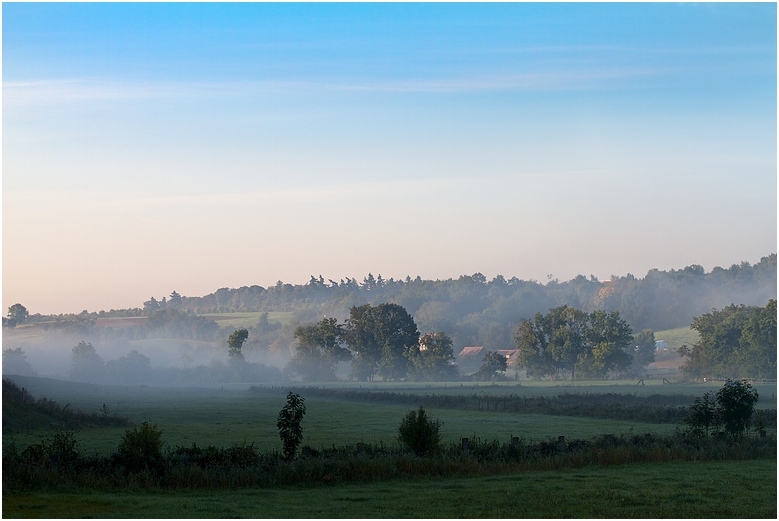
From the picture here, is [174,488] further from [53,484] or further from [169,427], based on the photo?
[169,427]

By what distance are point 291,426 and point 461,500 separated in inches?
353

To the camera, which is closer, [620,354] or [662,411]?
[662,411]

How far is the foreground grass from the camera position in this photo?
21.7 m

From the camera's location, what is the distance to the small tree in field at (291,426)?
98.9 ft

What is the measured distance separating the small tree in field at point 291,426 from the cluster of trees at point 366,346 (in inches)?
5242

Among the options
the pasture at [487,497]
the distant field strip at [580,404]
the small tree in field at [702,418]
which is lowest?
the distant field strip at [580,404]

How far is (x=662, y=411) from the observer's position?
57094 mm

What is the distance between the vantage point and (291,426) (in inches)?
1212

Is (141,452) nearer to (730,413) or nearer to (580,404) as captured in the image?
(730,413)

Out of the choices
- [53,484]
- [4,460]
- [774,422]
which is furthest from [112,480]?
[774,422]

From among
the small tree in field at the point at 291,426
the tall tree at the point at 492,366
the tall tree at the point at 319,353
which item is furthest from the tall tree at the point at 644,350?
the small tree in field at the point at 291,426

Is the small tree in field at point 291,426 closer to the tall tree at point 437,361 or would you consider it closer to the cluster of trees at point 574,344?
the cluster of trees at point 574,344

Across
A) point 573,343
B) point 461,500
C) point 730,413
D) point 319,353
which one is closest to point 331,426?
point 730,413

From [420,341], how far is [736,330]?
5740 centimetres
